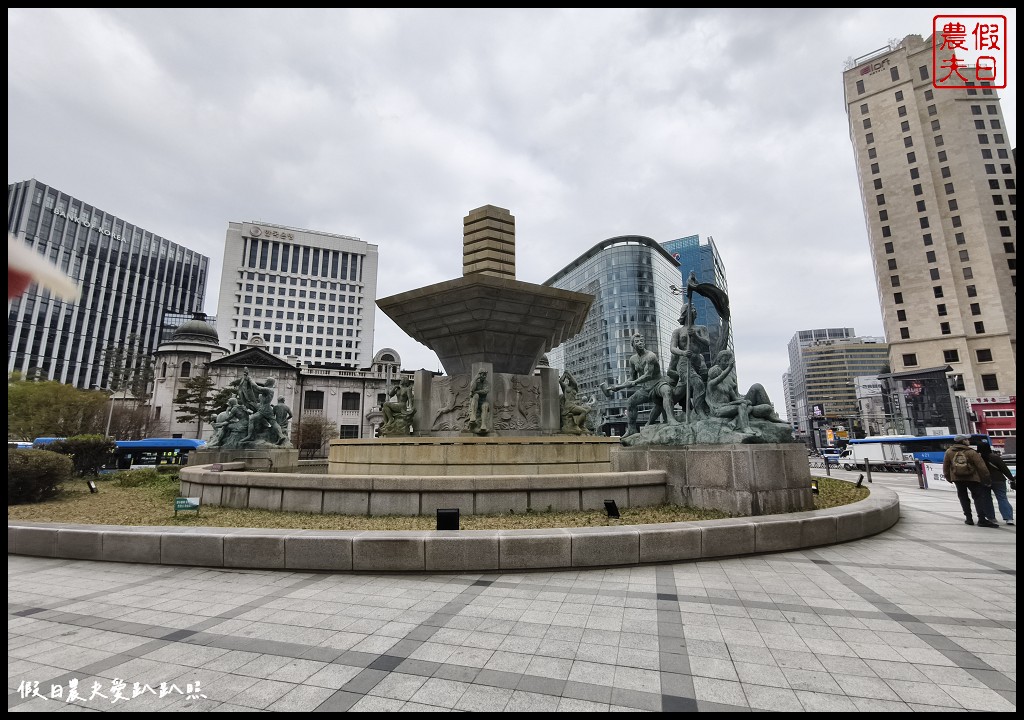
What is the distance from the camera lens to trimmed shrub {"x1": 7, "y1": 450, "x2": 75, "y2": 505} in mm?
12461

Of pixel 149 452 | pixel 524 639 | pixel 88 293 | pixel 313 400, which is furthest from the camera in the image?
pixel 88 293

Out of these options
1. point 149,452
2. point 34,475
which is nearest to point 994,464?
point 34,475

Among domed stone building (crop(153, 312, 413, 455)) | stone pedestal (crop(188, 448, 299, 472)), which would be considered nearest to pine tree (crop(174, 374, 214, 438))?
domed stone building (crop(153, 312, 413, 455))

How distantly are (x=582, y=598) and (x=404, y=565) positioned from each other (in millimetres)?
2785

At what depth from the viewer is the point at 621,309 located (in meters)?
84.2

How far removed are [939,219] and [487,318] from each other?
78.8 m

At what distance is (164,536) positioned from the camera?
7.50 metres

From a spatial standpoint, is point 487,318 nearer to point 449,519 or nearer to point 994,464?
point 449,519

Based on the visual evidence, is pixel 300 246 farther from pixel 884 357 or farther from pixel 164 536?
pixel 884 357

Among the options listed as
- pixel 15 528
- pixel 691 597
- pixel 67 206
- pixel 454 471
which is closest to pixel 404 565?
pixel 691 597

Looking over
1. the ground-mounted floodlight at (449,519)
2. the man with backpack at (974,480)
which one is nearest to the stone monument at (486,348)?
the ground-mounted floodlight at (449,519)

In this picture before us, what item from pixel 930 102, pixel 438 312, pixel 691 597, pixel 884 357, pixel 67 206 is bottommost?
pixel 691 597

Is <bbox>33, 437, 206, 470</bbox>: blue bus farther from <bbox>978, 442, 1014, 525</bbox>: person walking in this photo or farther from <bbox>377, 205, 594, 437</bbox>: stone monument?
<bbox>978, 442, 1014, 525</bbox>: person walking

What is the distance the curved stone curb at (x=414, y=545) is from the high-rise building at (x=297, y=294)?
94.6 meters
